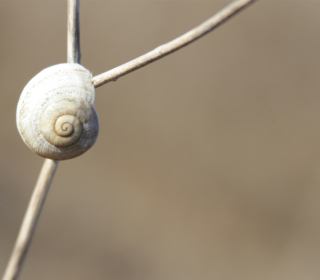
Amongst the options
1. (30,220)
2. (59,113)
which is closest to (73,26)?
(59,113)

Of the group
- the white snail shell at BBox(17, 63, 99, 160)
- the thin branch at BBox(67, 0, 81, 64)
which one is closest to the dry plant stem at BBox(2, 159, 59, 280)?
the white snail shell at BBox(17, 63, 99, 160)

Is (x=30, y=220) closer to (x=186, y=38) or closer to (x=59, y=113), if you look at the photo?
(x=59, y=113)

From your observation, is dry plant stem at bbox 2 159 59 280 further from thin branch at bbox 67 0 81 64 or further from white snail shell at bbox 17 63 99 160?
thin branch at bbox 67 0 81 64

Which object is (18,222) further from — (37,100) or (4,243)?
(37,100)

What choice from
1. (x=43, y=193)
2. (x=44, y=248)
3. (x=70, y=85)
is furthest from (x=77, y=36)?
(x=44, y=248)

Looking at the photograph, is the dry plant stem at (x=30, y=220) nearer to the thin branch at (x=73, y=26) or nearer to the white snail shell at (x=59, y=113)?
the white snail shell at (x=59, y=113)

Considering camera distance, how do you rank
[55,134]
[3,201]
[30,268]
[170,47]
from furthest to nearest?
[3,201]
[30,268]
[55,134]
[170,47]

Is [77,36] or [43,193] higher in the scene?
[77,36]

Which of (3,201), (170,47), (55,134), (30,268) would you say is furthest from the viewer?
(3,201)

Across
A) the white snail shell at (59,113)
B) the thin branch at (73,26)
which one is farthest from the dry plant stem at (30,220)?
the thin branch at (73,26)
